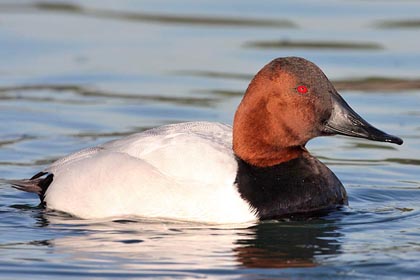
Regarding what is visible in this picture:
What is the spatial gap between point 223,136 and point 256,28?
613cm

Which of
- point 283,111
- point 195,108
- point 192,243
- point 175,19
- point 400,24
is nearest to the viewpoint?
point 192,243

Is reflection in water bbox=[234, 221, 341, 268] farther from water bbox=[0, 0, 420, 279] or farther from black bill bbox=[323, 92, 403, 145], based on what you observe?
black bill bbox=[323, 92, 403, 145]

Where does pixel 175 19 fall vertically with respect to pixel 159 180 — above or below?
above

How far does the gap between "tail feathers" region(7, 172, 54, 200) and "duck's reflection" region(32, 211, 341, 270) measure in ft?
1.39

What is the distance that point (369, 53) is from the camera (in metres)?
12.6

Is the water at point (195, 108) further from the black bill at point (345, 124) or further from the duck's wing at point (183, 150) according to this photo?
the black bill at point (345, 124)

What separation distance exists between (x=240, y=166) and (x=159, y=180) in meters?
0.51

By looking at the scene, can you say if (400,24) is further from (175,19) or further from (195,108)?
(195,108)

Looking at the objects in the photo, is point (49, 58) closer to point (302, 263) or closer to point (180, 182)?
point (180, 182)

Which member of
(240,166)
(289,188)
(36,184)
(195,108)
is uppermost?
(195,108)


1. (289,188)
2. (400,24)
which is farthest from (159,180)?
(400,24)

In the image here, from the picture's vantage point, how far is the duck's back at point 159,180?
7.02 m

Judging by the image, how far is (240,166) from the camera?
7160mm

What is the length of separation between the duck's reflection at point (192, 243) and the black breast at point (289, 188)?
11 cm
